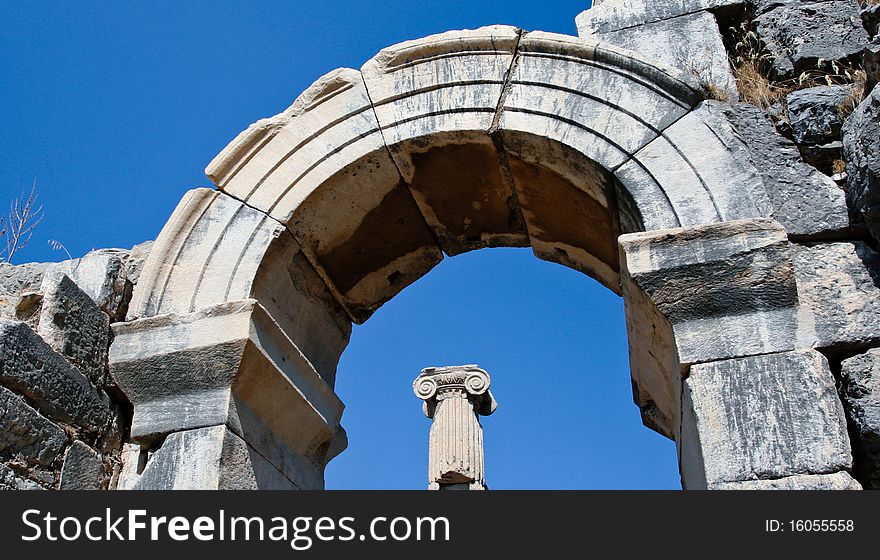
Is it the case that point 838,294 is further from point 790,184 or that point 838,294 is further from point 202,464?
point 202,464

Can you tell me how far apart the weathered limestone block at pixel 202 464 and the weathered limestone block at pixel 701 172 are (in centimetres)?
208

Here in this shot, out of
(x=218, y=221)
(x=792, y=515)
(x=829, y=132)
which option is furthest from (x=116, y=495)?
(x=829, y=132)

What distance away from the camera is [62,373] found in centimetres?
458

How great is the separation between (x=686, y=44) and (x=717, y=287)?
5.50 feet

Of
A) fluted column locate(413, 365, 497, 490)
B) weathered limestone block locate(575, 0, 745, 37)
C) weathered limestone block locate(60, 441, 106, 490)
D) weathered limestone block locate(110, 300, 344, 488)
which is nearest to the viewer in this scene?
weathered limestone block locate(110, 300, 344, 488)

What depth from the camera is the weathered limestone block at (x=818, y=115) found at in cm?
440

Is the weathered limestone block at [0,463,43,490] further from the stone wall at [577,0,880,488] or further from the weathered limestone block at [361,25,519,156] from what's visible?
the stone wall at [577,0,880,488]

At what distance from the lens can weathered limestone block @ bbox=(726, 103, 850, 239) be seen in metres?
4.13

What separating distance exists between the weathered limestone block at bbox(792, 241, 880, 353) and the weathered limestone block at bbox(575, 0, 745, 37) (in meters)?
1.68

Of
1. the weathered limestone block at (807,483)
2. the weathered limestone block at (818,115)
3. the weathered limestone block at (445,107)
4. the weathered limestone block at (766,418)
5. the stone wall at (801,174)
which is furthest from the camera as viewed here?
the weathered limestone block at (445,107)

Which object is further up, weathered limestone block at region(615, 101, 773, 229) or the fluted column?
the fluted column

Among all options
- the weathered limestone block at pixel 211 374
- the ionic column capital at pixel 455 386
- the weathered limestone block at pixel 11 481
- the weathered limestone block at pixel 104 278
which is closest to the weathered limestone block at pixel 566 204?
the weathered limestone block at pixel 211 374

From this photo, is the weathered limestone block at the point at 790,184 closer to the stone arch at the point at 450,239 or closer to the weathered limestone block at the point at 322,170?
the stone arch at the point at 450,239

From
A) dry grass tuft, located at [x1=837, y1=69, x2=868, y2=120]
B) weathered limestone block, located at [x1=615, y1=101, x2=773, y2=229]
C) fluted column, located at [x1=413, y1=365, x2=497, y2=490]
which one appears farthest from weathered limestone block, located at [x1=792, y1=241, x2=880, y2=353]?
fluted column, located at [x1=413, y1=365, x2=497, y2=490]
